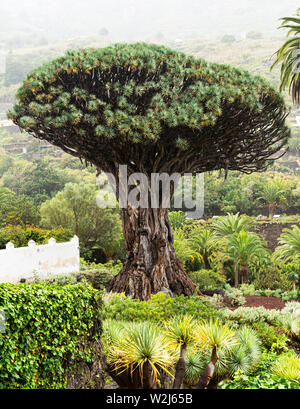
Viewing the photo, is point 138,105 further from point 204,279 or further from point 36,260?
point 204,279

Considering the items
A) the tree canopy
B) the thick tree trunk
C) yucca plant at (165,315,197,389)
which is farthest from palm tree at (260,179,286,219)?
yucca plant at (165,315,197,389)

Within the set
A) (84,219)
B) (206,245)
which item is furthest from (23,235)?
(206,245)

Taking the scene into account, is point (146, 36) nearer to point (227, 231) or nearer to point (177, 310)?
point (227, 231)

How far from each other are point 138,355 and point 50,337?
1.20 meters

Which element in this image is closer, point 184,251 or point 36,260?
point 36,260

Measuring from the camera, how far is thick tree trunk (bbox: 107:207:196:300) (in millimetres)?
13883

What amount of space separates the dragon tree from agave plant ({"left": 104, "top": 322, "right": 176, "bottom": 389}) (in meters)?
6.70

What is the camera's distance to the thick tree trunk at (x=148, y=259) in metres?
13.9

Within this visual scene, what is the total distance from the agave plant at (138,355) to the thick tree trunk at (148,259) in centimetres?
696

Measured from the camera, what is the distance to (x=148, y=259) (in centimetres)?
1417

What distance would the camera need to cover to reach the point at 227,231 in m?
23.0

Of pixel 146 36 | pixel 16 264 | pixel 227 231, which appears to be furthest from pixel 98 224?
pixel 146 36

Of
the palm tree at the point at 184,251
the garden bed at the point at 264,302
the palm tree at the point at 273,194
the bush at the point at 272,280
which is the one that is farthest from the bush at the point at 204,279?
the palm tree at the point at 273,194

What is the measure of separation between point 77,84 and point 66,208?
50.7 feet
